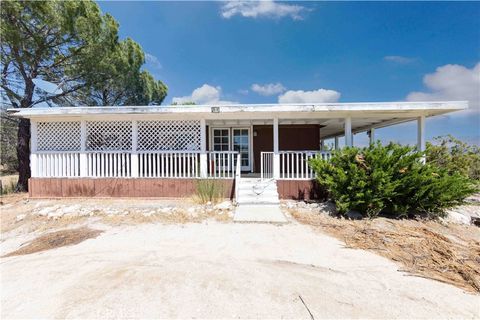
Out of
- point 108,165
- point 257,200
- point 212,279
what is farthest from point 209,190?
point 212,279

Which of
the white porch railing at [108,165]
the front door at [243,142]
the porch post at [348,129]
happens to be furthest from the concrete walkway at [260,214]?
the front door at [243,142]

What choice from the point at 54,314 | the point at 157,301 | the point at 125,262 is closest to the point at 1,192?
the point at 125,262

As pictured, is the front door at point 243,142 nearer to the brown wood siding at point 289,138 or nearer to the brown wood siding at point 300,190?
the brown wood siding at point 289,138

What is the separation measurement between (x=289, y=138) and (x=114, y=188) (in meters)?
7.09

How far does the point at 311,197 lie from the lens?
678 centimetres

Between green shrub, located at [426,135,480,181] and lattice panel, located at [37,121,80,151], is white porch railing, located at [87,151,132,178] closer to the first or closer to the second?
lattice panel, located at [37,121,80,151]

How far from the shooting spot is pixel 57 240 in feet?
14.2

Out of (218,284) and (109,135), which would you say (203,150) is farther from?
(218,284)

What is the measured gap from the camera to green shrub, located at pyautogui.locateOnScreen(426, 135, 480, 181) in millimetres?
9682

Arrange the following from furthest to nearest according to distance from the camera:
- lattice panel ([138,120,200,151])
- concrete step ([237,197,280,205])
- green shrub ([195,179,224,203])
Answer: lattice panel ([138,120,200,151]), green shrub ([195,179,224,203]), concrete step ([237,197,280,205])

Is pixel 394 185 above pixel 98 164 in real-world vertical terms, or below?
below

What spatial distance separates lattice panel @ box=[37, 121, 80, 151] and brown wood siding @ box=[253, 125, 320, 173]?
21.6ft

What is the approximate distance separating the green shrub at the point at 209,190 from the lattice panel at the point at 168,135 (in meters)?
1.24

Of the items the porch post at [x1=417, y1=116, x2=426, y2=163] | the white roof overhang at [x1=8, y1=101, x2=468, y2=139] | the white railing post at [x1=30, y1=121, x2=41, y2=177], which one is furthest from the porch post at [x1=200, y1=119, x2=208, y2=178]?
the porch post at [x1=417, y1=116, x2=426, y2=163]
